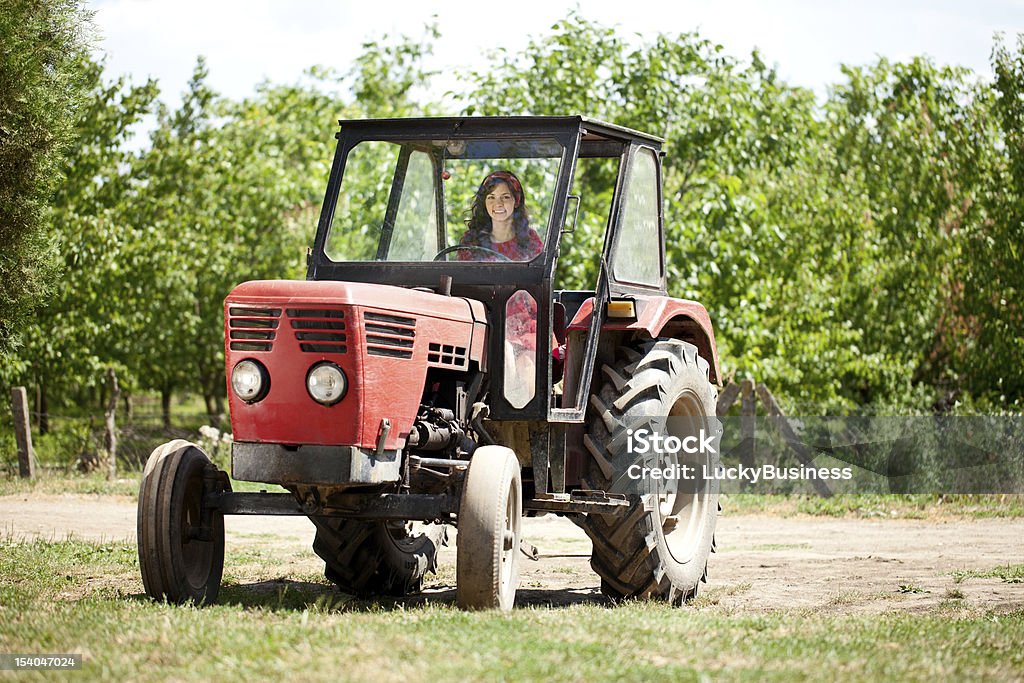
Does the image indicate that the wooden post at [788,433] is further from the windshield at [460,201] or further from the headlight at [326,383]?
the headlight at [326,383]

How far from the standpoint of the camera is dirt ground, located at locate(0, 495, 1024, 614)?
7.89 metres

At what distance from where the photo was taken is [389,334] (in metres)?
6.19

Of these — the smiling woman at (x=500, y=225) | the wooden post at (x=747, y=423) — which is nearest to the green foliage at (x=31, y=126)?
the smiling woman at (x=500, y=225)

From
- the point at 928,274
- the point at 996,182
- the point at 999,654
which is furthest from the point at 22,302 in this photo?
the point at 928,274

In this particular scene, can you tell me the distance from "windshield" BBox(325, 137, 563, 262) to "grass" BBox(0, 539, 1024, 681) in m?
2.12

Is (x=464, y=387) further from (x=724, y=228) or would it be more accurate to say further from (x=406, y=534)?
(x=724, y=228)

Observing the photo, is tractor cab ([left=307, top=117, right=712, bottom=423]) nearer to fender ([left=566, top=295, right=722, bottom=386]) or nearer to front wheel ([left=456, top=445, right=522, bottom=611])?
fender ([left=566, top=295, right=722, bottom=386])

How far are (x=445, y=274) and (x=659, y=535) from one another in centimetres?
194

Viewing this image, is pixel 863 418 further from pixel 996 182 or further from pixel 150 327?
pixel 150 327

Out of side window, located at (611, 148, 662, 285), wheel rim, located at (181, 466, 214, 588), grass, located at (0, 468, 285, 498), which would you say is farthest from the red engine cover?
grass, located at (0, 468, 285, 498)

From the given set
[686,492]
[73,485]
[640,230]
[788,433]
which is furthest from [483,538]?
[73,485]

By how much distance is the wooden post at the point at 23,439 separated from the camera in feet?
47.7

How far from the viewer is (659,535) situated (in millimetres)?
7312

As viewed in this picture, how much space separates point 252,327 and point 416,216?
6.58 feet
